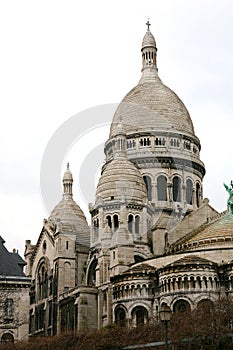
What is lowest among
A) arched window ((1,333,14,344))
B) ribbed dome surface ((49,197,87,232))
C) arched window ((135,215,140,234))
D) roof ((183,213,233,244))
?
arched window ((1,333,14,344))

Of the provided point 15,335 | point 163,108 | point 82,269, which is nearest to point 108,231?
point 82,269

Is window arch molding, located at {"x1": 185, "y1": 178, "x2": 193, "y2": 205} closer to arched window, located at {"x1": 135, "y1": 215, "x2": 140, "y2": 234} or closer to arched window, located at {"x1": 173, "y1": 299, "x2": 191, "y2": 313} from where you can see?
arched window, located at {"x1": 135, "y1": 215, "x2": 140, "y2": 234}

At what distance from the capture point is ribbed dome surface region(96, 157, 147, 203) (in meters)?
77.9

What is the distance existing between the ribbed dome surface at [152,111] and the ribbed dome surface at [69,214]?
10.9m

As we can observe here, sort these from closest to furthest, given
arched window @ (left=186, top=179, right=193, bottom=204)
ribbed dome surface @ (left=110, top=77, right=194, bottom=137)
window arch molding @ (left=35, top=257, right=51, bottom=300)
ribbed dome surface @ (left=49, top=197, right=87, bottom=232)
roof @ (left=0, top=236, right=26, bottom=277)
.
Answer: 1. roof @ (left=0, top=236, right=26, bottom=277)
2. window arch molding @ (left=35, top=257, right=51, bottom=300)
3. ribbed dome surface @ (left=49, top=197, right=87, bottom=232)
4. arched window @ (left=186, top=179, right=193, bottom=204)
5. ribbed dome surface @ (left=110, top=77, right=194, bottom=137)

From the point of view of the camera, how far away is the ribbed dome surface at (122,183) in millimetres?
77938

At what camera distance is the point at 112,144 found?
304 feet

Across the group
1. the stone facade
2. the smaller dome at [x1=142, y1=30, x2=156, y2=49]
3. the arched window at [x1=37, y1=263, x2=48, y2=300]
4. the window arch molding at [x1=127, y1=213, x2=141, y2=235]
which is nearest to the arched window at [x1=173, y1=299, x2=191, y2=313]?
the stone facade

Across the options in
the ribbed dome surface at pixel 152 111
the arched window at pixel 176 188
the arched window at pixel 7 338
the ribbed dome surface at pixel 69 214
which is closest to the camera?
the arched window at pixel 7 338

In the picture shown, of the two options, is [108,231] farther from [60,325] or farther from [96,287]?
[60,325]

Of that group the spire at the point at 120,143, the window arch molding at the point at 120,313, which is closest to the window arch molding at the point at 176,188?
the spire at the point at 120,143

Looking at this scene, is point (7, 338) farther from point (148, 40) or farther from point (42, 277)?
point (148, 40)

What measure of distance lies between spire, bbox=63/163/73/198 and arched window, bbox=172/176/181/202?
1548 cm

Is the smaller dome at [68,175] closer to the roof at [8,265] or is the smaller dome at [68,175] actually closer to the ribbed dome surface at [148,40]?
the ribbed dome surface at [148,40]
